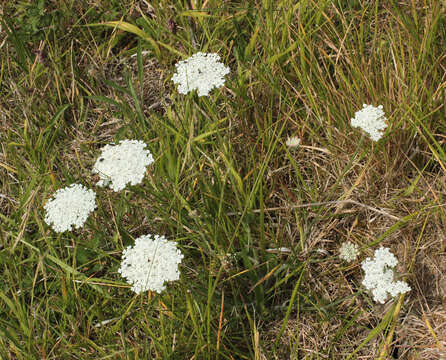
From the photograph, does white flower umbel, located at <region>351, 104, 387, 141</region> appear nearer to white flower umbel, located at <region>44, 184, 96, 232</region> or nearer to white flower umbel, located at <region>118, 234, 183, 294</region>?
white flower umbel, located at <region>118, 234, 183, 294</region>

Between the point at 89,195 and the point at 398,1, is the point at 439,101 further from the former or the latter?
the point at 89,195

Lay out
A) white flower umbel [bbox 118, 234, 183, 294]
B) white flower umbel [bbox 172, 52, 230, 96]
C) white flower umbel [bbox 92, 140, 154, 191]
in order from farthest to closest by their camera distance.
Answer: white flower umbel [bbox 172, 52, 230, 96] < white flower umbel [bbox 92, 140, 154, 191] < white flower umbel [bbox 118, 234, 183, 294]

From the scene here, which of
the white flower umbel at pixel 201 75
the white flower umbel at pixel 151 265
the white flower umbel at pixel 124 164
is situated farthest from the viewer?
the white flower umbel at pixel 201 75

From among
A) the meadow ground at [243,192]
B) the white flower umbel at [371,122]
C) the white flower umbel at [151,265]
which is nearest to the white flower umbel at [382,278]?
the meadow ground at [243,192]

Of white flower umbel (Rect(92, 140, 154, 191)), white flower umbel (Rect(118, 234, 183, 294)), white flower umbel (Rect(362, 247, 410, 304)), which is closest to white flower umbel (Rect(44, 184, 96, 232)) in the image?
white flower umbel (Rect(92, 140, 154, 191))

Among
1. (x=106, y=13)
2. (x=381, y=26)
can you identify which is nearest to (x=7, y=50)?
(x=106, y=13)

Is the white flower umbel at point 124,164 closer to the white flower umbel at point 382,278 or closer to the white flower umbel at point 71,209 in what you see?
the white flower umbel at point 71,209

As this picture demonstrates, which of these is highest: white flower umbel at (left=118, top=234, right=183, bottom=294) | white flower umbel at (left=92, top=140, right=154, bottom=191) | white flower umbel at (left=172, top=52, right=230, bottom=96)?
white flower umbel at (left=172, top=52, right=230, bottom=96)
